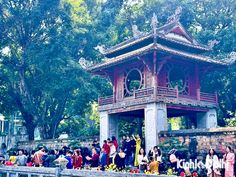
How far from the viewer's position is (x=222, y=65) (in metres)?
21.1

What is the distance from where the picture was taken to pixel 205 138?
15.7m

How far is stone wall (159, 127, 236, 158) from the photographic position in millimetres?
14789

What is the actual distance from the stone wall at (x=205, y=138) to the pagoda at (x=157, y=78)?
144 centimetres

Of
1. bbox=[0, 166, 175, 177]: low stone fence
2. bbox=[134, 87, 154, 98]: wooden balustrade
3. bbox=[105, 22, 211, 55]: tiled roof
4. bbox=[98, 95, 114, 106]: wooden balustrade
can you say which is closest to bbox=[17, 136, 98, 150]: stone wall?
bbox=[98, 95, 114, 106]: wooden balustrade

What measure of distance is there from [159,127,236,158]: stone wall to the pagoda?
4.71 ft

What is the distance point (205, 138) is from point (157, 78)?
5.16 m

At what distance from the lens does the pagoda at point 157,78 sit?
18438 mm

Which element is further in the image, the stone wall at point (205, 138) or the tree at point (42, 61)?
the tree at point (42, 61)

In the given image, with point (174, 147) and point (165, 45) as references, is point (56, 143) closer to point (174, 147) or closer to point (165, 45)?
point (165, 45)

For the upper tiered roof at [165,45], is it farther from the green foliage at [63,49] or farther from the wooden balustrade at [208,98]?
the green foliage at [63,49]

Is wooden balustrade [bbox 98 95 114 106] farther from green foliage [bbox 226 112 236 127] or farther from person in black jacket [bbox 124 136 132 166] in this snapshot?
green foliage [bbox 226 112 236 127]

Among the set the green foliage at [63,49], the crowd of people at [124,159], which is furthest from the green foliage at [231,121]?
the crowd of people at [124,159]

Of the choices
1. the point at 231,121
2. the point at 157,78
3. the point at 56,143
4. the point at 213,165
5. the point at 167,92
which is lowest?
the point at 213,165

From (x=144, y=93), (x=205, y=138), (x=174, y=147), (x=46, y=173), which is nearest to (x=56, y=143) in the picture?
(x=144, y=93)
